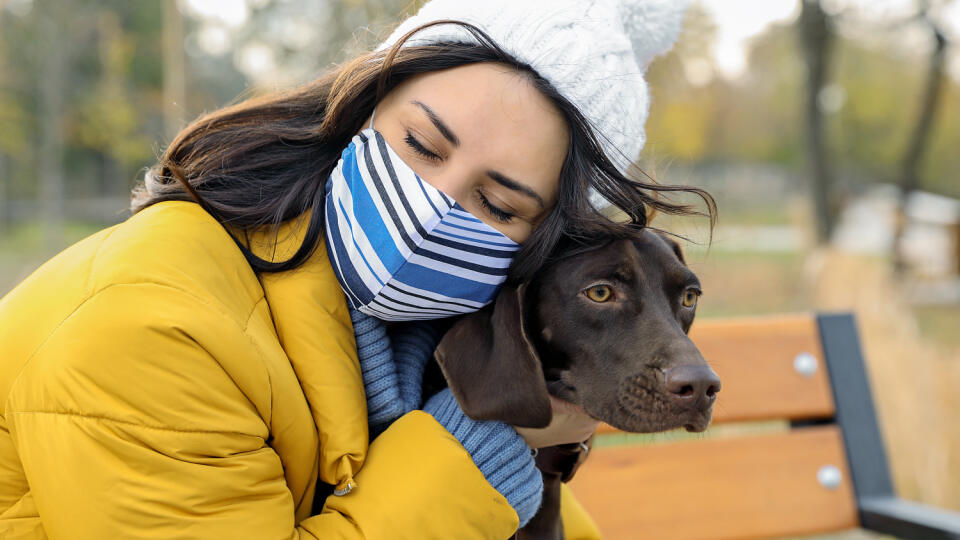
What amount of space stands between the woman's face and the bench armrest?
1.74m

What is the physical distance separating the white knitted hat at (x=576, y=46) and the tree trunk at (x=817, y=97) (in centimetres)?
1210

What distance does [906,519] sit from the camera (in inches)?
108

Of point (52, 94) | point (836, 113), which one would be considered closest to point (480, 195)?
point (52, 94)

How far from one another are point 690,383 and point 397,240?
725 millimetres

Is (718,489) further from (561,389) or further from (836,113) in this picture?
(836,113)

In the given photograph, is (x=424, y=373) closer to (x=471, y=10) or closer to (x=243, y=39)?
(x=471, y=10)

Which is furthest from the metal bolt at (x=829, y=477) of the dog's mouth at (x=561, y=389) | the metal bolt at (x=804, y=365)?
the dog's mouth at (x=561, y=389)

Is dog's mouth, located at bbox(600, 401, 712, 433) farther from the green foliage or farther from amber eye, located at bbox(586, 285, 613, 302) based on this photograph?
the green foliage

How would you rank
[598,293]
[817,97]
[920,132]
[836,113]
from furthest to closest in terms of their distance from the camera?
1. [836,113]
2. [920,132]
3. [817,97]
4. [598,293]

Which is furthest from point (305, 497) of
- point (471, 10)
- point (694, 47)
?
point (694, 47)

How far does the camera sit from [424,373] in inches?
89.0

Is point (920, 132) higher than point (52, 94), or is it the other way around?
point (52, 94)

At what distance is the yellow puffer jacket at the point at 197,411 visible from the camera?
4.95ft

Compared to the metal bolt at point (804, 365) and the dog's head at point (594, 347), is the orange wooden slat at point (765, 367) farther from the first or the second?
the dog's head at point (594, 347)
